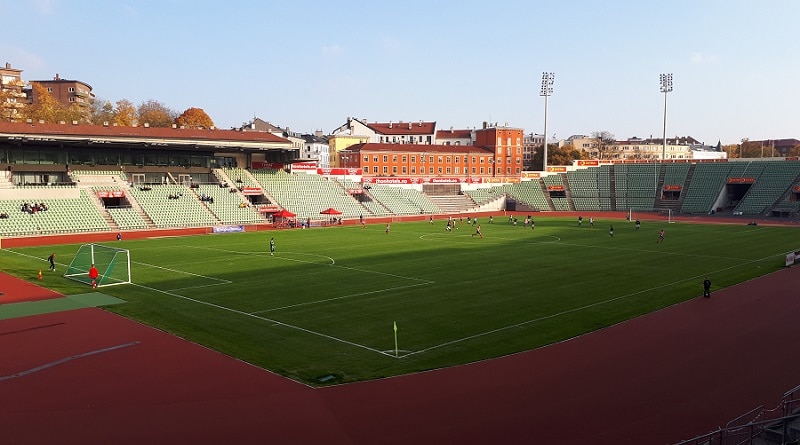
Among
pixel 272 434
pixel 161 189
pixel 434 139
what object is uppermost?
pixel 434 139

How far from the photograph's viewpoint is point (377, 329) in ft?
73.3

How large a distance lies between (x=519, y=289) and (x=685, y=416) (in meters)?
15.5

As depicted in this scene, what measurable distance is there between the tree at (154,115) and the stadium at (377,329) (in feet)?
158

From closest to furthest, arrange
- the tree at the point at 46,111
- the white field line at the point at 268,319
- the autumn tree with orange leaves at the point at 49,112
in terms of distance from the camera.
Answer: the white field line at the point at 268,319, the tree at the point at 46,111, the autumn tree with orange leaves at the point at 49,112

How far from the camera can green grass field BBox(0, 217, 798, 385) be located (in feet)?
66.1

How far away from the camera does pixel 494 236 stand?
5691 cm

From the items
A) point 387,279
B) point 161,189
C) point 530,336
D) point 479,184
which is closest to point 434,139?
point 479,184

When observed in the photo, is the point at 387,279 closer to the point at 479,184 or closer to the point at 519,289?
the point at 519,289

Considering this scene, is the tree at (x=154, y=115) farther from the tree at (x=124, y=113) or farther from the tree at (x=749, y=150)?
the tree at (x=749, y=150)

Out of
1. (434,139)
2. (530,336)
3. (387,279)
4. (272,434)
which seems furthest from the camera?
(434,139)

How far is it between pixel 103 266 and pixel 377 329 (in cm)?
1968

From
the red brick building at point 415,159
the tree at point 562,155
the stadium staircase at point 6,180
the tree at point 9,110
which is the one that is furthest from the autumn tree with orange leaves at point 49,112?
the tree at point 562,155

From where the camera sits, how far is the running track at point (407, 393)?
13.5 m

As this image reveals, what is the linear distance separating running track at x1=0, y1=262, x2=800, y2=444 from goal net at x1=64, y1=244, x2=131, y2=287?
1070 cm
